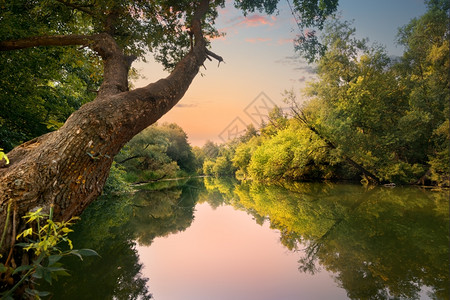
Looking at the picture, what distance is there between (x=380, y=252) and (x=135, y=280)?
3.50 m

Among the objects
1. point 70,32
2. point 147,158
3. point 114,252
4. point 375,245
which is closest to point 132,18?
point 70,32

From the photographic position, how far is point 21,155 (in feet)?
6.10

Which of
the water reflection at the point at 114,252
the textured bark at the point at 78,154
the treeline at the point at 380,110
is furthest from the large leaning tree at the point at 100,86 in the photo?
the treeline at the point at 380,110

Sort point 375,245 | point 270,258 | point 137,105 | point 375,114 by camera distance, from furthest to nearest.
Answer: point 375,114 → point 375,245 → point 270,258 → point 137,105

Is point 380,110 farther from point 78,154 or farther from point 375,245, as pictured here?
point 78,154

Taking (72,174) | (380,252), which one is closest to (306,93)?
(380,252)

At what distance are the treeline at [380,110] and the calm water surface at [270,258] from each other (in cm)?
850

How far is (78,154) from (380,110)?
1664 cm

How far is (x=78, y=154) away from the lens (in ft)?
6.14

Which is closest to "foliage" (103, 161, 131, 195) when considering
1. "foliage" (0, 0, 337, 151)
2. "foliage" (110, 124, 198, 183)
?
"foliage" (0, 0, 337, 151)

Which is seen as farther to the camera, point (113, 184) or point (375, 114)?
point (375, 114)

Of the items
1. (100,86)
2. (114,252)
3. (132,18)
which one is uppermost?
(132,18)

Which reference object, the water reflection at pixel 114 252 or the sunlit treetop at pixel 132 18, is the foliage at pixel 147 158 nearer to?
the water reflection at pixel 114 252

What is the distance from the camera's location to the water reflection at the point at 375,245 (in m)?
2.54
